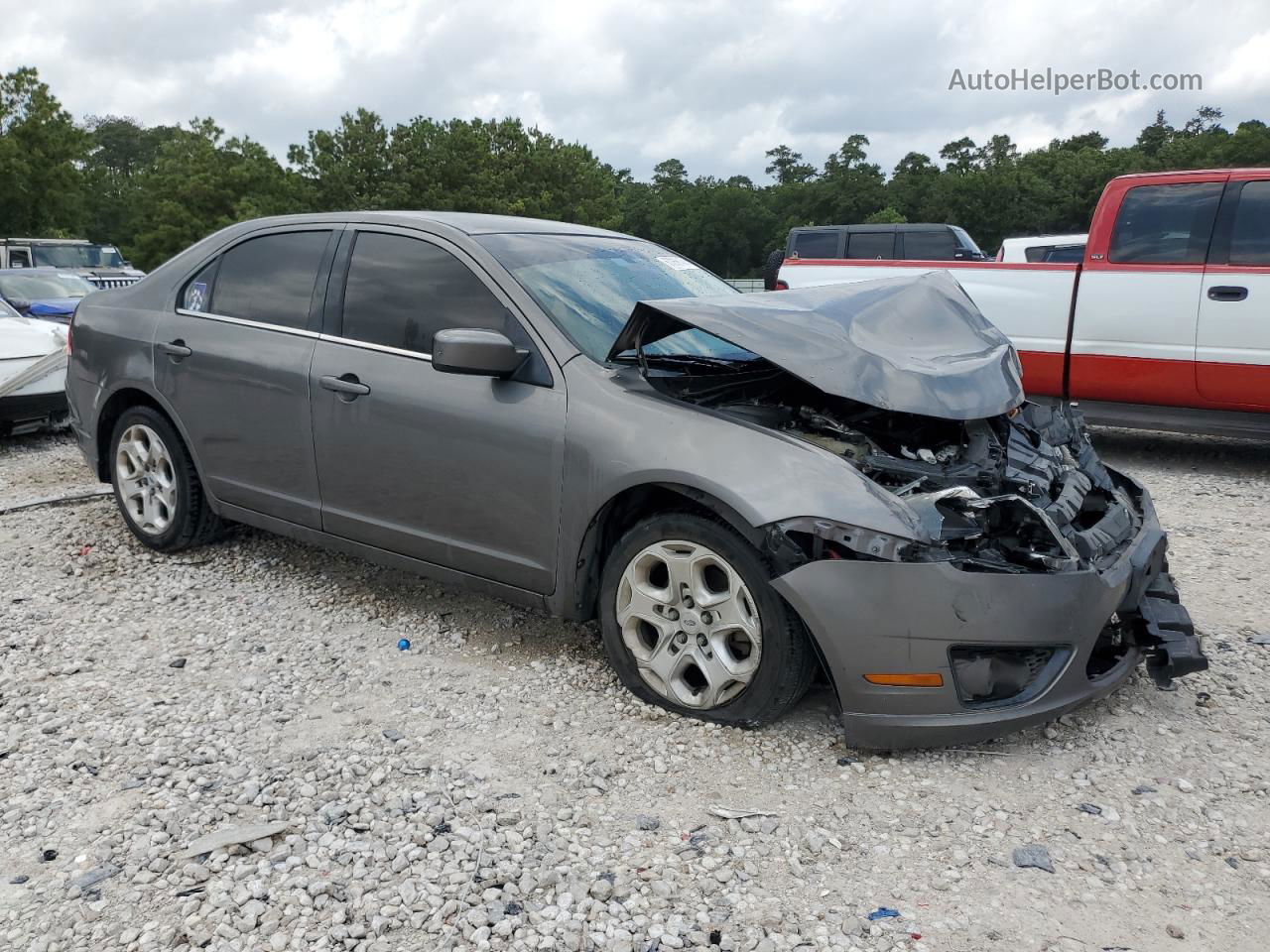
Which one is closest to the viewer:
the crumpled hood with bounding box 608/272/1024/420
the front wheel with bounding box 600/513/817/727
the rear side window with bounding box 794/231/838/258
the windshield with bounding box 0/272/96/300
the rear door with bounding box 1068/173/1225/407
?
the front wheel with bounding box 600/513/817/727

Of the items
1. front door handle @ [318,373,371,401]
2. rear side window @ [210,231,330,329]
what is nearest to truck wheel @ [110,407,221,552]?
rear side window @ [210,231,330,329]

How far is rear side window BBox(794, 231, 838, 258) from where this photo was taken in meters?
16.2

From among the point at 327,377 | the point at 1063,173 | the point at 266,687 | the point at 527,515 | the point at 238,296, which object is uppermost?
the point at 1063,173

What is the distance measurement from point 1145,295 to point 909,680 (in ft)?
16.9

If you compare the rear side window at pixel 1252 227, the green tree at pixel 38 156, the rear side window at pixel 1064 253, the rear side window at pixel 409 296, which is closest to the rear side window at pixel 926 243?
the rear side window at pixel 1064 253

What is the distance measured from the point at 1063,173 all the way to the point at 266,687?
64.7 meters

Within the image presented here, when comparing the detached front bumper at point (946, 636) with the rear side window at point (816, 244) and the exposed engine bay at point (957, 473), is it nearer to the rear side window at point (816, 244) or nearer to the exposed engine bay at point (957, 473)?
the exposed engine bay at point (957, 473)

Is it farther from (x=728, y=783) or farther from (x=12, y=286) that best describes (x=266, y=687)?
(x=12, y=286)

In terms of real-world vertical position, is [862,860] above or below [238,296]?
below

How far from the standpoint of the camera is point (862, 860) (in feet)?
8.34

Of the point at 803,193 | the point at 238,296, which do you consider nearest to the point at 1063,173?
the point at 803,193

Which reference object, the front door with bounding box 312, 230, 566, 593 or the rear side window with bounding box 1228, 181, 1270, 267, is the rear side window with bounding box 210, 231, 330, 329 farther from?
the rear side window with bounding box 1228, 181, 1270, 267

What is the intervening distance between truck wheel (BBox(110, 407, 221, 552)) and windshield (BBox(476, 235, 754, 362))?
78.1 inches

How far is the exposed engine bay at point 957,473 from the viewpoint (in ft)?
9.43
